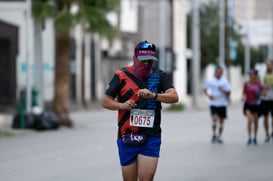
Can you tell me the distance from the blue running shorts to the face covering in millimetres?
614

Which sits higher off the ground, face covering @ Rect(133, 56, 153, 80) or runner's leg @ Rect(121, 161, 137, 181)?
face covering @ Rect(133, 56, 153, 80)

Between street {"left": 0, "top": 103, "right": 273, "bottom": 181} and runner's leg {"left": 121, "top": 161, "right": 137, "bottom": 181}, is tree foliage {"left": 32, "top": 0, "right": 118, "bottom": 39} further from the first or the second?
runner's leg {"left": 121, "top": 161, "right": 137, "bottom": 181}

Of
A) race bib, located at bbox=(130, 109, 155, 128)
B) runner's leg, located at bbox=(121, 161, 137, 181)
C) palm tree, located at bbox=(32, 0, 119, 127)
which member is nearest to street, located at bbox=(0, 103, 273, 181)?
runner's leg, located at bbox=(121, 161, 137, 181)

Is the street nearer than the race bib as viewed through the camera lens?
No

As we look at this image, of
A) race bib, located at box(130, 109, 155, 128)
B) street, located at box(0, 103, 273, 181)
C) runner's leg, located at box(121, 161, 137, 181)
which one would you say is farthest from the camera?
street, located at box(0, 103, 273, 181)

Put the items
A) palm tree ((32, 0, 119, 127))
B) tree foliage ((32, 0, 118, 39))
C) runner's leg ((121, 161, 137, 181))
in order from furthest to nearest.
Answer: palm tree ((32, 0, 119, 127)) < tree foliage ((32, 0, 118, 39)) < runner's leg ((121, 161, 137, 181))

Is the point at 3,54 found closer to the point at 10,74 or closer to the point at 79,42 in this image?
the point at 10,74

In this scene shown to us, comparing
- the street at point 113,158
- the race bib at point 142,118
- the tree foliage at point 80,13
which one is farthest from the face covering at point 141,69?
the tree foliage at point 80,13

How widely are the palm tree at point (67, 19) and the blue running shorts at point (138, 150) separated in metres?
18.2

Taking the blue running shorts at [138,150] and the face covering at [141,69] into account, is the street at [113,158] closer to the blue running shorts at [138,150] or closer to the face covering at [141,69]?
the blue running shorts at [138,150]

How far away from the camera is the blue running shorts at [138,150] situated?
25.2ft

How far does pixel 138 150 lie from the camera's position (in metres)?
7.73

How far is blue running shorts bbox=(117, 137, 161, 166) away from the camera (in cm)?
770

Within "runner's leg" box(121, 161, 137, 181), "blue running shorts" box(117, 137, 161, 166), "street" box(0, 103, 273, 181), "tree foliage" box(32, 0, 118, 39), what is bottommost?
"street" box(0, 103, 273, 181)
